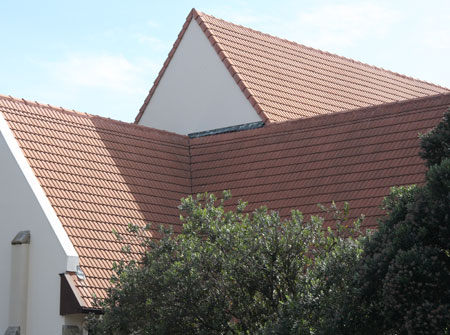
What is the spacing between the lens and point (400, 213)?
46.1 ft

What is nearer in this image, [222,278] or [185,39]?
[222,278]

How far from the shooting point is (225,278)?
1513 cm

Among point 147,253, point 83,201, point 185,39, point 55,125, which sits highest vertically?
point 185,39

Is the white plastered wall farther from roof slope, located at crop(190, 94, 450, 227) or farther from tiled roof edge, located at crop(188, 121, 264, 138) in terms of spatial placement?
tiled roof edge, located at crop(188, 121, 264, 138)

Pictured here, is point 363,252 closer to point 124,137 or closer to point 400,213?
point 400,213

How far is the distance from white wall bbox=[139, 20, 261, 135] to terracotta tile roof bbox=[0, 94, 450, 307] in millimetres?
1734

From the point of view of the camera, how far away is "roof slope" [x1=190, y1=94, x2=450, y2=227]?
68.7ft

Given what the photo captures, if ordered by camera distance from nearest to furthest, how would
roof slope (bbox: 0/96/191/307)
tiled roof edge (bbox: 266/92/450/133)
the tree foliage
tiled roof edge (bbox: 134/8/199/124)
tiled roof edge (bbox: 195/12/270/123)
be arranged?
the tree foliage
roof slope (bbox: 0/96/191/307)
tiled roof edge (bbox: 266/92/450/133)
tiled roof edge (bbox: 195/12/270/123)
tiled roof edge (bbox: 134/8/199/124)

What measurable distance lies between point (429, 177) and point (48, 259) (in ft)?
27.0

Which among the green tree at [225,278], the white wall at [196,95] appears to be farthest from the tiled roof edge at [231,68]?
the green tree at [225,278]

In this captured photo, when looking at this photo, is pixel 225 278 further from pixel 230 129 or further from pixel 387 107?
pixel 230 129

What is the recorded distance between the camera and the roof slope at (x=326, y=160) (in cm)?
2095

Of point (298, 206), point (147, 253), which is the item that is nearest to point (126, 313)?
point (147, 253)

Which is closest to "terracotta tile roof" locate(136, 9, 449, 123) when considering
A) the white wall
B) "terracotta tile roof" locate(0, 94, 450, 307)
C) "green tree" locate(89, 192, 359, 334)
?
the white wall
